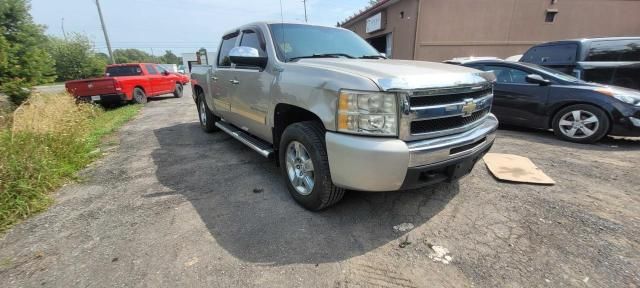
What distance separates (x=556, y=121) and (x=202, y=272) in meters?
5.93

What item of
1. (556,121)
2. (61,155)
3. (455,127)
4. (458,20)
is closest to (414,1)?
(458,20)

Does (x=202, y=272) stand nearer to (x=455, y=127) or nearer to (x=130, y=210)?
(x=130, y=210)

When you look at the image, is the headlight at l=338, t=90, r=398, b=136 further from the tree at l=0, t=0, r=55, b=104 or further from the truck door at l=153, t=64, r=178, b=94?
the truck door at l=153, t=64, r=178, b=94

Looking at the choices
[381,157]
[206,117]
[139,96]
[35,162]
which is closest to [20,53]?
[139,96]

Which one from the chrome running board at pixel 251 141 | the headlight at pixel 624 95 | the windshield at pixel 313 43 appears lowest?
the chrome running board at pixel 251 141

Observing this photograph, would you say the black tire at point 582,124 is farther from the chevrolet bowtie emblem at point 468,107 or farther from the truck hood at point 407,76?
the chevrolet bowtie emblem at point 468,107

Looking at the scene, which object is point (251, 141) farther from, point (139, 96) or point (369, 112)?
point (139, 96)

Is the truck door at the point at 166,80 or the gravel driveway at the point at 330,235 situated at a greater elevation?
the truck door at the point at 166,80

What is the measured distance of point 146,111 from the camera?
32.0 ft

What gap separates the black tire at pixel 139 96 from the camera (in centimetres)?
1123

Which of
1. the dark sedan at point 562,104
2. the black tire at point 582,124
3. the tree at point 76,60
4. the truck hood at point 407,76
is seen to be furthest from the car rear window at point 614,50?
the tree at point 76,60

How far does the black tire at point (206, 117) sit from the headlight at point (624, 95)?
6651mm

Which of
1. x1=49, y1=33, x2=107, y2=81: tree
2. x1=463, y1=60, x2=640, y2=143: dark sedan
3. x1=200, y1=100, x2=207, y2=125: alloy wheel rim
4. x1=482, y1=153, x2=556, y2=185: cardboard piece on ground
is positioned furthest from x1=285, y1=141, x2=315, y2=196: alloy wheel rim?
x1=49, y1=33, x2=107, y2=81: tree

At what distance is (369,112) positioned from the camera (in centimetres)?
213
